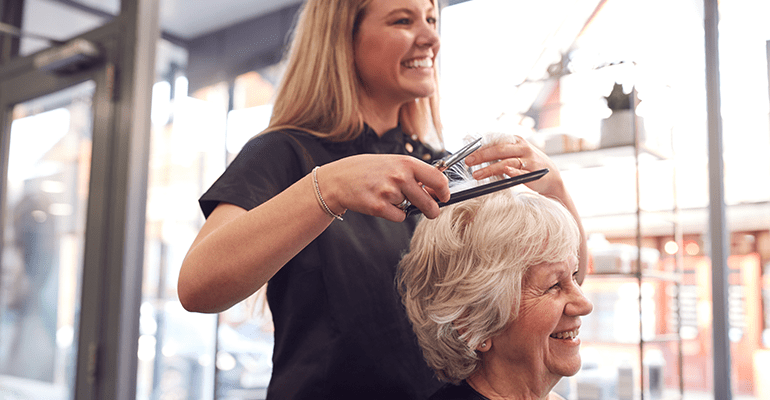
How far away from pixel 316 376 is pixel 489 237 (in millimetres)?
440

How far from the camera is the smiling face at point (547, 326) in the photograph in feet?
3.76

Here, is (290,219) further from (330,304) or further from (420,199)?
(330,304)

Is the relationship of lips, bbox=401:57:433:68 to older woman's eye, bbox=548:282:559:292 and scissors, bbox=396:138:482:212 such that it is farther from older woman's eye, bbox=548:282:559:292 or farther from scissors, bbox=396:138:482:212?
older woman's eye, bbox=548:282:559:292

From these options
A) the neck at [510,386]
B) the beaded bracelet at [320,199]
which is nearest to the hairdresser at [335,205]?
the beaded bracelet at [320,199]

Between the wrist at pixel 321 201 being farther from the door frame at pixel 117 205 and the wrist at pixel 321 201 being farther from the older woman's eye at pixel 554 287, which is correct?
the door frame at pixel 117 205

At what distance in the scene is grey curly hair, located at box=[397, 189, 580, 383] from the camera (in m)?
1.16

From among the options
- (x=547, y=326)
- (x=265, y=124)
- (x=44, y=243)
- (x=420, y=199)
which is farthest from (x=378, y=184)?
(x=44, y=243)

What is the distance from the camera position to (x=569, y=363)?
1.15 meters

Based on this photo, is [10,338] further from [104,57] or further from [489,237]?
[489,237]

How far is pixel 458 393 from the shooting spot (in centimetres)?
121

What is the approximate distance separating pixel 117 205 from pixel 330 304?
6.80ft

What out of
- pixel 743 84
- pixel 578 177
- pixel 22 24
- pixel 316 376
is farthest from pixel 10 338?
pixel 743 84

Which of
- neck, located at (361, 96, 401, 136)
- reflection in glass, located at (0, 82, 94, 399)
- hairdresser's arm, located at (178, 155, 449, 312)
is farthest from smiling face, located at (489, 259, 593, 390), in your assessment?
reflection in glass, located at (0, 82, 94, 399)

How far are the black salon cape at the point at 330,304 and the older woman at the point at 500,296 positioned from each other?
6 cm
